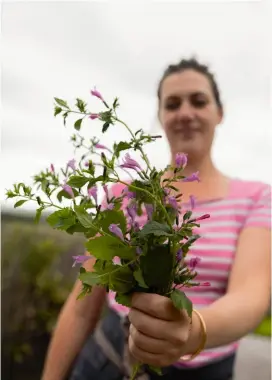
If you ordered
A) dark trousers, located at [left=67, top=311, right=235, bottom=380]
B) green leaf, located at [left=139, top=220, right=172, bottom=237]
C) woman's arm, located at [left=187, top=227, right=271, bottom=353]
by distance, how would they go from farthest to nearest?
dark trousers, located at [left=67, top=311, right=235, bottom=380], woman's arm, located at [left=187, top=227, right=271, bottom=353], green leaf, located at [left=139, top=220, right=172, bottom=237]

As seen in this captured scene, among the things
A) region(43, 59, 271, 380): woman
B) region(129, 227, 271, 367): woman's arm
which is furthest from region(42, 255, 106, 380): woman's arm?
region(129, 227, 271, 367): woman's arm

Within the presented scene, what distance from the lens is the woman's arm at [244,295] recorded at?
→ 0.57 meters

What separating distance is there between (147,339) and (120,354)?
10.5 inches

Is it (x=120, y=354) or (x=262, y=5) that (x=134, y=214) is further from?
(x=262, y=5)

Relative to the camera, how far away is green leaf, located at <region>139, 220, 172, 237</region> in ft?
1.28

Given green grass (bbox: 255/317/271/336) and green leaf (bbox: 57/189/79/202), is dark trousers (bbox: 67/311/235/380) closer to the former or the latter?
green grass (bbox: 255/317/271/336)

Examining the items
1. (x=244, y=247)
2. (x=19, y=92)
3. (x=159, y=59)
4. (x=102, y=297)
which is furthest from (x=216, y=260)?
(x=19, y=92)

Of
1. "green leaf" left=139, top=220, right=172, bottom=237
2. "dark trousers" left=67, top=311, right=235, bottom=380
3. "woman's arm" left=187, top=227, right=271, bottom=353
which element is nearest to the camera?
"green leaf" left=139, top=220, right=172, bottom=237

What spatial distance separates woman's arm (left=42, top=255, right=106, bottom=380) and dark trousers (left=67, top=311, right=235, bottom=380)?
1 cm

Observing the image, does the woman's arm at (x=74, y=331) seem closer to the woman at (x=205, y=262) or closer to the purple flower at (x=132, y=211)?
the woman at (x=205, y=262)

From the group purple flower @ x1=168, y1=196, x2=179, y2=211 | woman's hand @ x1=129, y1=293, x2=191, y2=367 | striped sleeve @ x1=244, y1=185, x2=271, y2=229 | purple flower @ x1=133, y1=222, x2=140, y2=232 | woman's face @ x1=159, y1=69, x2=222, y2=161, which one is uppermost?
woman's face @ x1=159, y1=69, x2=222, y2=161

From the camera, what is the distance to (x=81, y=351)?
0.73 meters

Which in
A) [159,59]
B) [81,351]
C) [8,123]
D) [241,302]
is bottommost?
[81,351]

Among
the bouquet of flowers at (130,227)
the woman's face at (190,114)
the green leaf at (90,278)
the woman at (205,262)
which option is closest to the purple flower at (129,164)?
the bouquet of flowers at (130,227)
